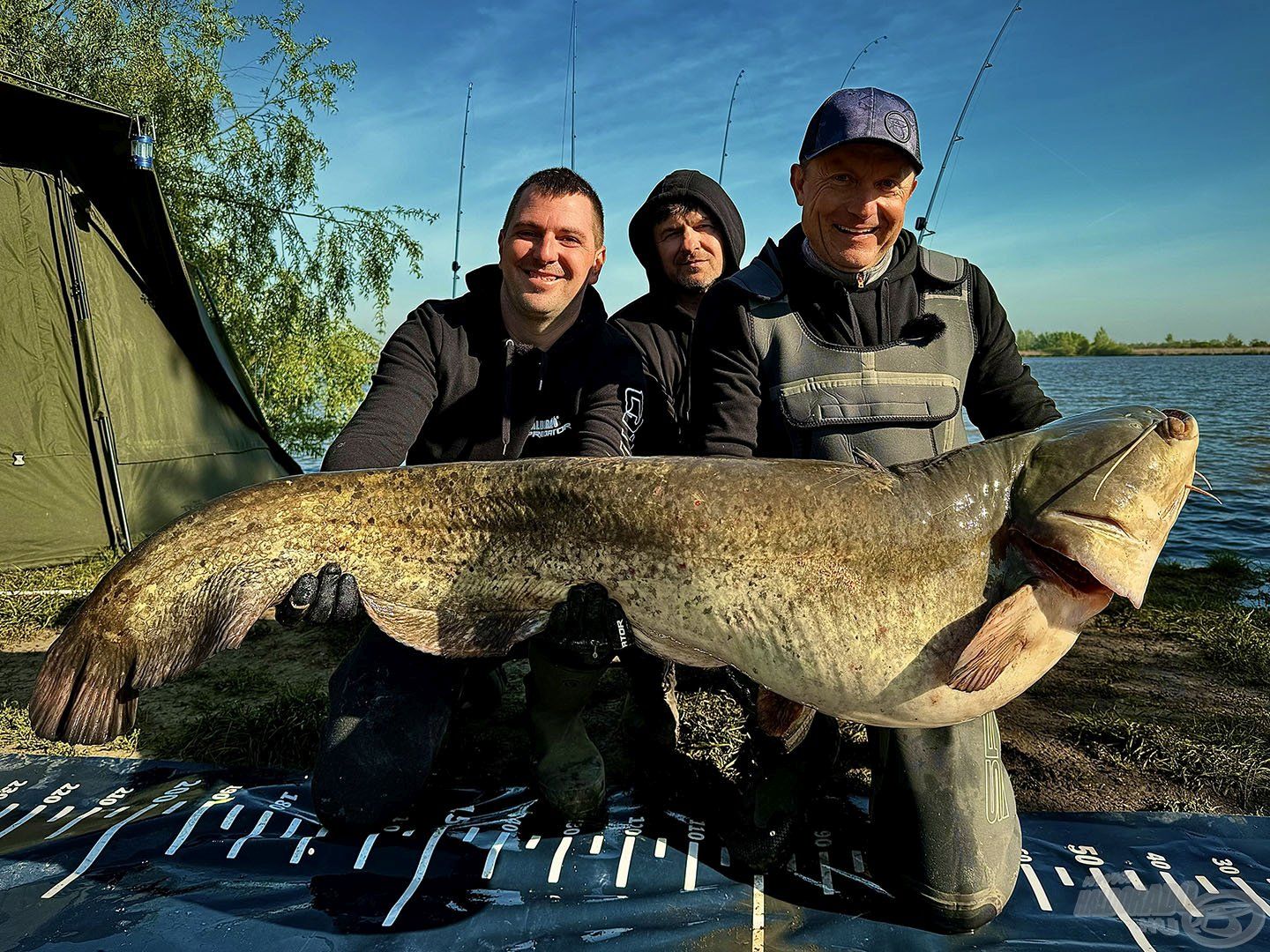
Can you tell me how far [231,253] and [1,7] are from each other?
4.33m

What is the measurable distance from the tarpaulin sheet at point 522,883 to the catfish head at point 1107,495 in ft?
2.81

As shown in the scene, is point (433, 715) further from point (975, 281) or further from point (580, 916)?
point (975, 281)

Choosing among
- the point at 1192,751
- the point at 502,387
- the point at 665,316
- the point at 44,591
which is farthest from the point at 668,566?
the point at 44,591

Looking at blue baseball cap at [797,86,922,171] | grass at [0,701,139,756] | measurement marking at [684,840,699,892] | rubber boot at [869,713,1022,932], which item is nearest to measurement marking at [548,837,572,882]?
measurement marking at [684,840,699,892]

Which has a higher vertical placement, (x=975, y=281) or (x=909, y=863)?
(x=975, y=281)

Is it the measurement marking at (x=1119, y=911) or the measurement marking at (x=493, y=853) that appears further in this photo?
the measurement marking at (x=493, y=853)

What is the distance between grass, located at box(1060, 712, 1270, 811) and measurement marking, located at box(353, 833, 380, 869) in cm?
276

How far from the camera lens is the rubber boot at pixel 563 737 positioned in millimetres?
2762

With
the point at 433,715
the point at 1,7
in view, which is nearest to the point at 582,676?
the point at 433,715

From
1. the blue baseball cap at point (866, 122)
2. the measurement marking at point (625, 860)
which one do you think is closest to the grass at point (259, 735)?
the measurement marking at point (625, 860)

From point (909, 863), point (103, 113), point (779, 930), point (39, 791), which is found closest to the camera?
point (779, 930)

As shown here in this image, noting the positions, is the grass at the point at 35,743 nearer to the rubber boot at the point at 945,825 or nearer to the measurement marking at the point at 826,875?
the measurement marking at the point at 826,875

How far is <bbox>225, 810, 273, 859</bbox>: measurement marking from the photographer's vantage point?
99.1 inches

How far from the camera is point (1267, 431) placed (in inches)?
804
